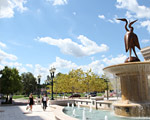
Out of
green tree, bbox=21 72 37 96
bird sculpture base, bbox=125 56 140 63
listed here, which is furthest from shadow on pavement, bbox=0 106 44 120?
green tree, bbox=21 72 37 96

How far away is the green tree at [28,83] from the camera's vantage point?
87.4 m

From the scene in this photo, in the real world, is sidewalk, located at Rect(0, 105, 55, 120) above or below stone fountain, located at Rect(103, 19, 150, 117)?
below

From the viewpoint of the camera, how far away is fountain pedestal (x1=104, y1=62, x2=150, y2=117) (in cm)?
1074

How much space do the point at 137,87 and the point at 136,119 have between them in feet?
7.24

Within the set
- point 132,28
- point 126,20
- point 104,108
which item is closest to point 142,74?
point 132,28

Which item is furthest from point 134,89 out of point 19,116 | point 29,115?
point 19,116

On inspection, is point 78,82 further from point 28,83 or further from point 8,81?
point 28,83

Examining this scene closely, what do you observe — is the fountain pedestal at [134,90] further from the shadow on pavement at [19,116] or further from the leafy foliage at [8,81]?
the leafy foliage at [8,81]

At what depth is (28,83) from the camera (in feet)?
291

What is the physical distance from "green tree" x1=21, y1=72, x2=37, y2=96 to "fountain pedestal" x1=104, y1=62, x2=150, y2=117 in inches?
3171

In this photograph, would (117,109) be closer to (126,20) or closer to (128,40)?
(128,40)

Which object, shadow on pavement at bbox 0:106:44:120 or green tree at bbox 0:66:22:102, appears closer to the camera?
shadow on pavement at bbox 0:106:44:120

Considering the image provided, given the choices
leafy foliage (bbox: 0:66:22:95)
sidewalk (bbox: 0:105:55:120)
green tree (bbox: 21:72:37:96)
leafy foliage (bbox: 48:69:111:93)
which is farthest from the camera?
green tree (bbox: 21:72:37:96)

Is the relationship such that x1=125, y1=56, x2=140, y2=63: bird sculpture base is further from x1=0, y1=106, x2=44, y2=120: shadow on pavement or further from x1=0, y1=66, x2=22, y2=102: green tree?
x1=0, y1=66, x2=22, y2=102: green tree
